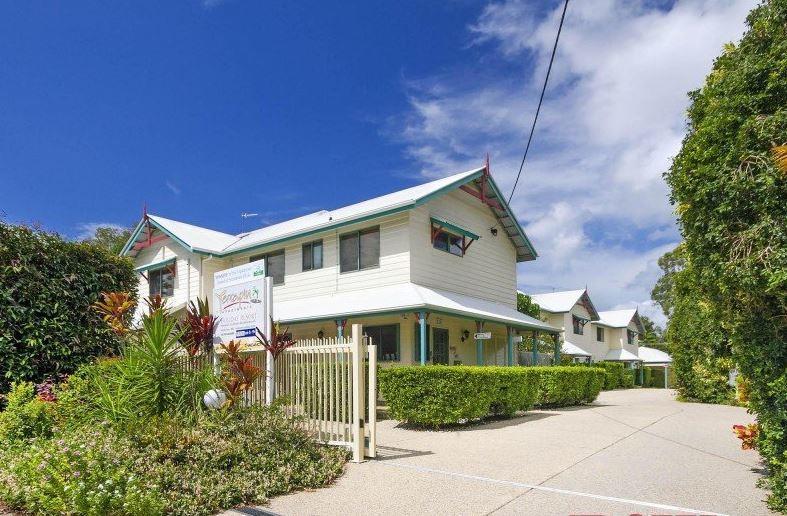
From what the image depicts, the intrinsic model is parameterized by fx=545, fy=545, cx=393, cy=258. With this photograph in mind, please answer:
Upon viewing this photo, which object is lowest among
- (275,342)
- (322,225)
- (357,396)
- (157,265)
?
(357,396)

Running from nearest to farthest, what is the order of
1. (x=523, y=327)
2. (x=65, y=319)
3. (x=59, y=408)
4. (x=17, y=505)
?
(x=17, y=505)
(x=59, y=408)
(x=65, y=319)
(x=523, y=327)

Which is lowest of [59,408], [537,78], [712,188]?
[59,408]

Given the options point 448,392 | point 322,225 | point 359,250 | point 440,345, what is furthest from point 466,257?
point 448,392

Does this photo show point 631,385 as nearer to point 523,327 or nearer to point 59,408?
point 523,327

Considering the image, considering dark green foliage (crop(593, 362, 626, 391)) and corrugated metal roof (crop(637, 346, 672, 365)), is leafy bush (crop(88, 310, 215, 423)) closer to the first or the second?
dark green foliage (crop(593, 362, 626, 391))

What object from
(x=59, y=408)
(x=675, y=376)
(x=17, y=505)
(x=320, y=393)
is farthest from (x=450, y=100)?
(x=675, y=376)

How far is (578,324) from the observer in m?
39.6

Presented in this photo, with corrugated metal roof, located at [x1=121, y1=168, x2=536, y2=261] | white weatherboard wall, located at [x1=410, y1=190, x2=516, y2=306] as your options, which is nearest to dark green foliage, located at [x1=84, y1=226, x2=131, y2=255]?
corrugated metal roof, located at [x1=121, y1=168, x2=536, y2=261]

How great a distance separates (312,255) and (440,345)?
5.48 meters

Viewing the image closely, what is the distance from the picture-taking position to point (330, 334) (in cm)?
1927

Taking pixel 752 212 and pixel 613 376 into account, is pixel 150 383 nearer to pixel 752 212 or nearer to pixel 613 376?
pixel 752 212

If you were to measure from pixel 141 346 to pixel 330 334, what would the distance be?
11110 mm

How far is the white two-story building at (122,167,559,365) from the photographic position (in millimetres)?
16672

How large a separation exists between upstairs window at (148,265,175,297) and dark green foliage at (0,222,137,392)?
13.3 m
